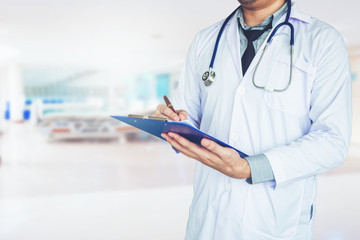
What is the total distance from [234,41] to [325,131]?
17.4 inches

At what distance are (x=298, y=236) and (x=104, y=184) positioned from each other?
10.4 feet

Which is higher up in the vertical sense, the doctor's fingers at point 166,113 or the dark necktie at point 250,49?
the dark necktie at point 250,49

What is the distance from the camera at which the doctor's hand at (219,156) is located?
2.54 ft

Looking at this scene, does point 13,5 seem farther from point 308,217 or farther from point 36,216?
point 308,217

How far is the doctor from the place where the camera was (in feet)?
2.71

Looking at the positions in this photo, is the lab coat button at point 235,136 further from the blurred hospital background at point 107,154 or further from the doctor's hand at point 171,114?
the blurred hospital background at point 107,154

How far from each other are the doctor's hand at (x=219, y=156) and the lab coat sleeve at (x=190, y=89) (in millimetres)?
344

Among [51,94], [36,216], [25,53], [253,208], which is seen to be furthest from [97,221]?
[51,94]

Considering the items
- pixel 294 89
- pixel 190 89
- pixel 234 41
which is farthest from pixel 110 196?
pixel 294 89

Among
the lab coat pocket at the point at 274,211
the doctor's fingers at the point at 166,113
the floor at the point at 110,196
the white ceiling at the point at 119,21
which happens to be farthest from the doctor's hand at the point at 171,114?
the white ceiling at the point at 119,21

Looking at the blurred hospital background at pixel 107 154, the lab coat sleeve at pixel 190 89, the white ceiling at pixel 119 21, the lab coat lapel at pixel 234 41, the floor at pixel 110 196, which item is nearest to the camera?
the lab coat lapel at pixel 234 41

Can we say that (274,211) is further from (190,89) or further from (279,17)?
(279,17)

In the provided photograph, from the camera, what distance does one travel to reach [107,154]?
5500 mm

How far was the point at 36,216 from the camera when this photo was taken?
2.79 meters
